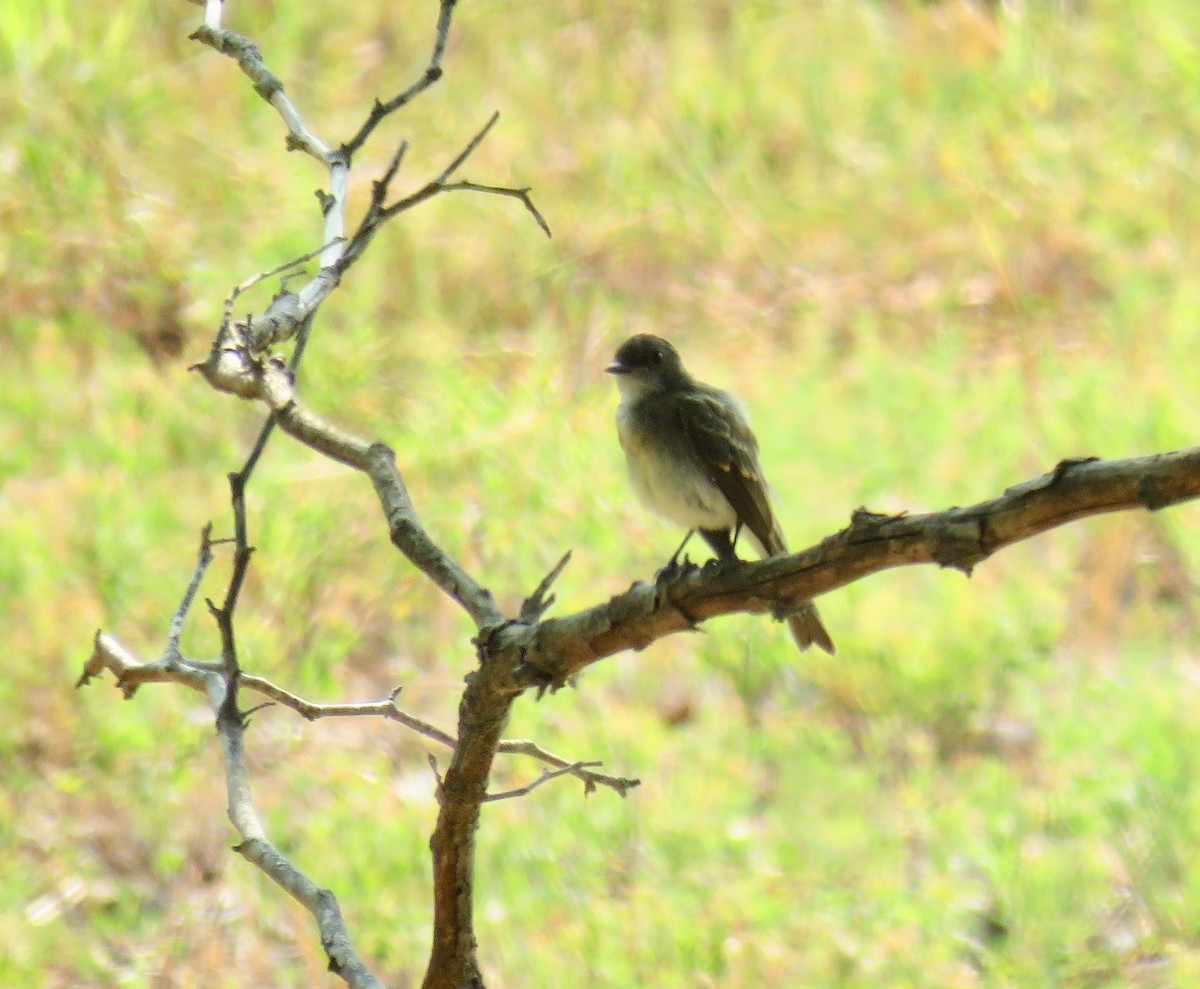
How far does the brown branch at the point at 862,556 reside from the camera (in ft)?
5.55

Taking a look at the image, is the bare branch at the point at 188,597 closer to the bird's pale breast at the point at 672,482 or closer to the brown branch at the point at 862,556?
the brown branch at the point at 862,556

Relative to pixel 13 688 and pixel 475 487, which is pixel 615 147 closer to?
pixel 475 487

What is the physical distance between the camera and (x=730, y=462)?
3.72m

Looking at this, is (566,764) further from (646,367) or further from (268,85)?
(646,367)

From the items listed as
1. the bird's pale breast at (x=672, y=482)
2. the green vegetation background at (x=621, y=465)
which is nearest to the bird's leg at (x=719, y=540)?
the bird's pale breast at (x=672, y=482)

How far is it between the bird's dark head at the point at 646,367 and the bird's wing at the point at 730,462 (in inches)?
8.0

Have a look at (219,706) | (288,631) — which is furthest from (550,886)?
(219,706)

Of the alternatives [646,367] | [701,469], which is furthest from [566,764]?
[646,367]

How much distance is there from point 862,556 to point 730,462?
5.92 ft

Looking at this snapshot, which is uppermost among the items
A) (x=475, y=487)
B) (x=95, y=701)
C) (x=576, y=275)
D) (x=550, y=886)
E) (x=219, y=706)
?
(x=576, y=275)

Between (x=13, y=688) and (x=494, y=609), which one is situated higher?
(x=13, y=688)

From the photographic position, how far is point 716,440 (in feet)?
12.3

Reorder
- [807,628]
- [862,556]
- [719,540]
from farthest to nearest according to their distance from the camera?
[719,540], [807,628], [862,556]

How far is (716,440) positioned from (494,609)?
5.04ft
